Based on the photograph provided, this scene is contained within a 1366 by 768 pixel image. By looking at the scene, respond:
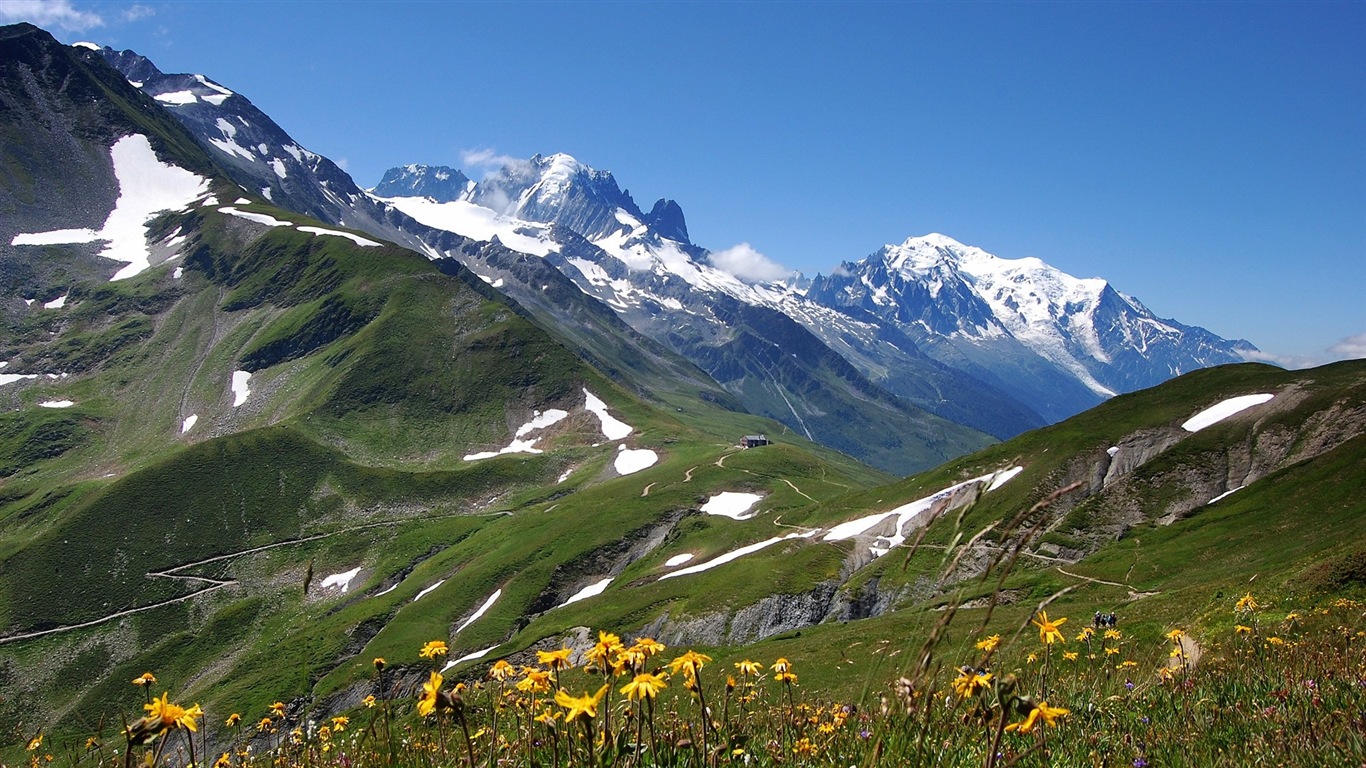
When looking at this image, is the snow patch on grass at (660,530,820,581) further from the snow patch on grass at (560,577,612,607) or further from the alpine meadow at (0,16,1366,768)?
the snow patch on grass at (560,577,612,607)

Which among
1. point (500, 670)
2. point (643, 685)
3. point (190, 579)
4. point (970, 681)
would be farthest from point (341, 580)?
point (970, 681)

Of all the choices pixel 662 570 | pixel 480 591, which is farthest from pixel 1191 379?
pixel 480 591

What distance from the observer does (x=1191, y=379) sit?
280 ft

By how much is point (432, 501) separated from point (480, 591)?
66.3m

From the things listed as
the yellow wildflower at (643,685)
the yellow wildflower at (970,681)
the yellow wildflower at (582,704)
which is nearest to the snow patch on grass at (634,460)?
the yellow wildflower at (970,681)

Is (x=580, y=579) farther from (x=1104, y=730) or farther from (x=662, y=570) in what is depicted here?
(x=1104, y=730)

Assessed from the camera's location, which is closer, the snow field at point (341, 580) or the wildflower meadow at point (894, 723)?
the wildflower meadow at point (894, 723)

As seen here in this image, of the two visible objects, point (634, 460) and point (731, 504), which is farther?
point (634, 460)

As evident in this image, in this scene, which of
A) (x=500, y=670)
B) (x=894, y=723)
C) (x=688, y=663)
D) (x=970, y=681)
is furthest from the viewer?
(x=500, y=670)

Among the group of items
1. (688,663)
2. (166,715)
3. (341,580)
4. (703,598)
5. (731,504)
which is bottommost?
(341,580)

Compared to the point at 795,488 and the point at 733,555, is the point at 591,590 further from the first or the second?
the point at 795,488

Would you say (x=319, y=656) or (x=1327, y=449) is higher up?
(x=1327, y=449)

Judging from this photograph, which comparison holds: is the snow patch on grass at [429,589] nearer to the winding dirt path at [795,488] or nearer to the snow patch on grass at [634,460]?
the snow patch on grass at [634,460]

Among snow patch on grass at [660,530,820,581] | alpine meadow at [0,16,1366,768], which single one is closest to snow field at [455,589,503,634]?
alpine meadow at [0,16,1366,768]
